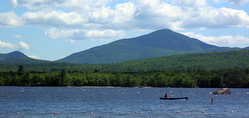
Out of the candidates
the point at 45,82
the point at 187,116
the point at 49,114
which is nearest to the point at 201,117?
the point at 187,116

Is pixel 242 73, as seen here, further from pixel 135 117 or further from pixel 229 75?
pixel 135 117

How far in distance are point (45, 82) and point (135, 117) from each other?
16099 centimetres

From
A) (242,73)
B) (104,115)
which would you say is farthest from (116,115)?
(242,73)

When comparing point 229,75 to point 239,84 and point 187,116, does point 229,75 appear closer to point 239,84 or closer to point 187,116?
point 239,84

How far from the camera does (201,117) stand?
4853 centimetres

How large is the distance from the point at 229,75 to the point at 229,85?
6.92m

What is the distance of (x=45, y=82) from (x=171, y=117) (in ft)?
532

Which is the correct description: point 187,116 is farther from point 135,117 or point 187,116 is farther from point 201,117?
point 135,117

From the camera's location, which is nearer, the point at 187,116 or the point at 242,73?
the point at 187,116

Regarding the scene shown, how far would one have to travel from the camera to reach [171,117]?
48.3 metres

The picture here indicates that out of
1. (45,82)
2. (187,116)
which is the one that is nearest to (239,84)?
(45,82)

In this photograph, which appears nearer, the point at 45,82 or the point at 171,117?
the point at 171,117

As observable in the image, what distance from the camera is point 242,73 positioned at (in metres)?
195

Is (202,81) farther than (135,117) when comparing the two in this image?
Yes
